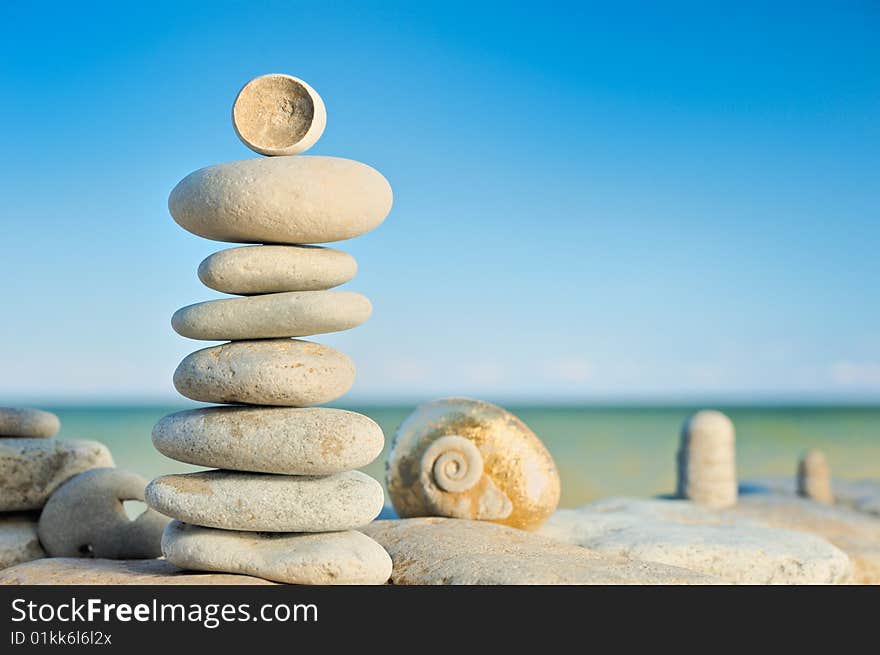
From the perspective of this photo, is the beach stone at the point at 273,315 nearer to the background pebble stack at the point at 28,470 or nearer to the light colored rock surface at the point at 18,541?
the background pebble stack at the point at 28,470

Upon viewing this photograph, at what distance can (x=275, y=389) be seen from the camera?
5625 millimetres

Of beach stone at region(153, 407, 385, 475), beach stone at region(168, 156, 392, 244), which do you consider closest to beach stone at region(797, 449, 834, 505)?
beach stone at region(153, 407, 385, 475)

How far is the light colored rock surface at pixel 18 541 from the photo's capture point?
23.6ft

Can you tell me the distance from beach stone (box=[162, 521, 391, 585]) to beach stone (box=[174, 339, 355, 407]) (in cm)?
93

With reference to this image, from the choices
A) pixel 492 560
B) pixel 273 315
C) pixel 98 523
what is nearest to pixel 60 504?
pixel 98 523

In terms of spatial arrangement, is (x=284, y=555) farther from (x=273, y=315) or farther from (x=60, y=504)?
(x=60, y=504)

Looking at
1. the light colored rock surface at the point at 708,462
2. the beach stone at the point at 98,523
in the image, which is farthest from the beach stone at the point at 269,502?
the light colored rock surface at the point at 708,462

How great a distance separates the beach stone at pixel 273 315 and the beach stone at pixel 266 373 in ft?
0.36

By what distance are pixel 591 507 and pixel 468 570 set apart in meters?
6.76

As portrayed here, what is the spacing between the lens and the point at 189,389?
5.93 meters

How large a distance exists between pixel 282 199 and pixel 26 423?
4033mm

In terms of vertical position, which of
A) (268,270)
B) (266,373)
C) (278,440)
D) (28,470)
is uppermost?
(268,270)

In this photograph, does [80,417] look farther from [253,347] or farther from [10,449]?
[253,347]

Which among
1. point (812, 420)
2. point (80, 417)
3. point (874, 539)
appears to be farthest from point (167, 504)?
point (812, 420)
